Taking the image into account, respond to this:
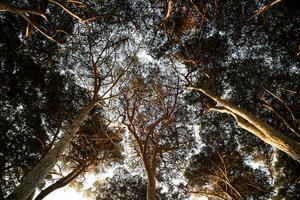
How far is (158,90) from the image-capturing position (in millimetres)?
10516

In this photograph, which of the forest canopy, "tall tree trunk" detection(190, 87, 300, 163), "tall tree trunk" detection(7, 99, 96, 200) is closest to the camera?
"tall tree trunk" detection(7, 99, 96, 200)

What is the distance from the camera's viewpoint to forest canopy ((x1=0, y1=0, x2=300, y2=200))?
31.3 feet

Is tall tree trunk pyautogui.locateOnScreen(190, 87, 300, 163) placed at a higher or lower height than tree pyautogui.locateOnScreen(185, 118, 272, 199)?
lower

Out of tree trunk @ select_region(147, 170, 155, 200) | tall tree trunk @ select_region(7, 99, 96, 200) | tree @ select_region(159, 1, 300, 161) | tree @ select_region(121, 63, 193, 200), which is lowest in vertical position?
tall tree trunk @ select_region(7, 99, 96, 200)

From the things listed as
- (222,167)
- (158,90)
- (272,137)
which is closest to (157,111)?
(158,90)

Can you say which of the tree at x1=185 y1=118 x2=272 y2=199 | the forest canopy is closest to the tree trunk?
the forest canopy

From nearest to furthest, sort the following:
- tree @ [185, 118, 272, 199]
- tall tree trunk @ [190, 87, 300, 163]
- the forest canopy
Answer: tall tree trunk @ [190, 87, 300, 163], the forest canopy, tree @ [185, 118, 272, 199]

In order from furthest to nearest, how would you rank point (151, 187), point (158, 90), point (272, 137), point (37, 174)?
point (158, 90), point (151, 187), point (272, 137), point (37, 174)

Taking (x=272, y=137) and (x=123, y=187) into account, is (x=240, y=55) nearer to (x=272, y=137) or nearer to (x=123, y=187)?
(x=272, y=137)

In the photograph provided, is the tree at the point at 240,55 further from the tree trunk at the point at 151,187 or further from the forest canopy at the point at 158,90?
the tree trunk at the point at 151,187

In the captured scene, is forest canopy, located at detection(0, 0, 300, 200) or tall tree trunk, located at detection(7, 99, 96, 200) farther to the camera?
forest canopy, located at detection(0, 0, 300, 200)

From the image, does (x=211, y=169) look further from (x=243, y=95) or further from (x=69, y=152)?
(x=69, y=152)

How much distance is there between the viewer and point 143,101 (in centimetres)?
1113

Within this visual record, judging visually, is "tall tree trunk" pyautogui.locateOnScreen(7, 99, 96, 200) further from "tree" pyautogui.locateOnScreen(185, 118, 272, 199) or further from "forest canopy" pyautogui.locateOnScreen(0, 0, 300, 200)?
Answer: "tree" pyautogui.locateOnScreen(185, 118, 272, 199)
